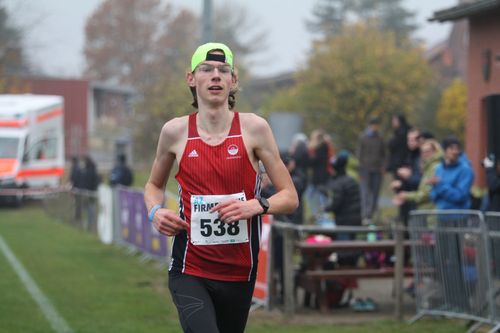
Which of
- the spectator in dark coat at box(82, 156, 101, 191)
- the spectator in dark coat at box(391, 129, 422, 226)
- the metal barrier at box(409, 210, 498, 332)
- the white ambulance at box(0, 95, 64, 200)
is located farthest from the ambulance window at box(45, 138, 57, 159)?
the metal barrier at box(409, 210, 498, 332)

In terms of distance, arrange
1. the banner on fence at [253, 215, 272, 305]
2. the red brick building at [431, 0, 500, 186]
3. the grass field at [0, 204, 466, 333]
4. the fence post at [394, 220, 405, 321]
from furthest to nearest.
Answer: the red brick building at [431, 0, 500, 186]
the banner on fence at [253, 215, 272, 305]
the fence post at [394, 220, 405, 321]
the grass field at [0, 204, 466, 333]

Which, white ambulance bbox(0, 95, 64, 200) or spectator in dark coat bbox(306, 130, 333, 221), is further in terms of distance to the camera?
white ambulance bbox(0, 95, 64, 200)

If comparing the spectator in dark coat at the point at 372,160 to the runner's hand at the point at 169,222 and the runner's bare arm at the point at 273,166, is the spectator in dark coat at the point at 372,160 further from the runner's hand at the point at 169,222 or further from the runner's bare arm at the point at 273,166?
the runner's hand at the point at 169,222

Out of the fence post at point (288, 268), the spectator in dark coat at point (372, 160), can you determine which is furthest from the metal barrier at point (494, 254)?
the spectator in dark coat at point (372, 160)

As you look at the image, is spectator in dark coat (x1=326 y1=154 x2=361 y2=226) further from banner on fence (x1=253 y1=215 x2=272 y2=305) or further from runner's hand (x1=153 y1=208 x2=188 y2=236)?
runner's hand (x1=153 y1=208 x2=188 y2=236)

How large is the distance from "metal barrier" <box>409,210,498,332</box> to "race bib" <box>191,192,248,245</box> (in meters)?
4.63

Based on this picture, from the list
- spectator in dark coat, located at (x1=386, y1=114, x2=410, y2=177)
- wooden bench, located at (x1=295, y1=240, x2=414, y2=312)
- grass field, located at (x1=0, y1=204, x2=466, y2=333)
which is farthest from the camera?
spectator in dark coat, located at (x1=386, y1=114, x2=410, y2=177)

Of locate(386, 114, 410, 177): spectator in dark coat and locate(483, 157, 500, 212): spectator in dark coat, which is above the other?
locate(386, 114, 410, 177): spectator in dark coat

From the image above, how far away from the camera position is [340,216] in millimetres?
13812

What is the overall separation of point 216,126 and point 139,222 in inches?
515

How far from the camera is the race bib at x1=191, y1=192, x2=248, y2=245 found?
6.14 metres

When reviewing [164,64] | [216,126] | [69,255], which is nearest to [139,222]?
[69,255]

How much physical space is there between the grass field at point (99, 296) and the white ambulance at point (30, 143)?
13.7 metres

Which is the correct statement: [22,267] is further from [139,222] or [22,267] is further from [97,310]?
[97,310]
